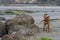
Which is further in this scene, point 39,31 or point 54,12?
point 54,12

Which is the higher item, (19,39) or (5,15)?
(19,39)

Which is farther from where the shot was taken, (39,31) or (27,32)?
(39,31)

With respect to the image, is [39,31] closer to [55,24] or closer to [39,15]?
[55,24]

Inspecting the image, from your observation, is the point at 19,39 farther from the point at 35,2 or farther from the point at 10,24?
the point at 35,2

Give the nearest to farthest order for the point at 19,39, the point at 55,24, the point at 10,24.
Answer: the point at 19,39 → the point at 10,24 → the point at 55,24

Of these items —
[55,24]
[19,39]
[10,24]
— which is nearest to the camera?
[19,39]

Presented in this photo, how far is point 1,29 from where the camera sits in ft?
11.7

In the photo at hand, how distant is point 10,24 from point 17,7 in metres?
1.01

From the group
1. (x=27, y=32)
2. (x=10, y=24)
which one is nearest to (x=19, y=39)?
(x=27, y=32)

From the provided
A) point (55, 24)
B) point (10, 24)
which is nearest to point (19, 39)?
point (10, 24)

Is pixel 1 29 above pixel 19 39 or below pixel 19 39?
below

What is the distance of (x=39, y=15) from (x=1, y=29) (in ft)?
4.62

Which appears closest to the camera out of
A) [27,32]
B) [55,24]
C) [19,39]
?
[19,39]

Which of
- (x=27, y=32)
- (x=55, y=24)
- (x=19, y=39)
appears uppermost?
(x=19, y=39)
